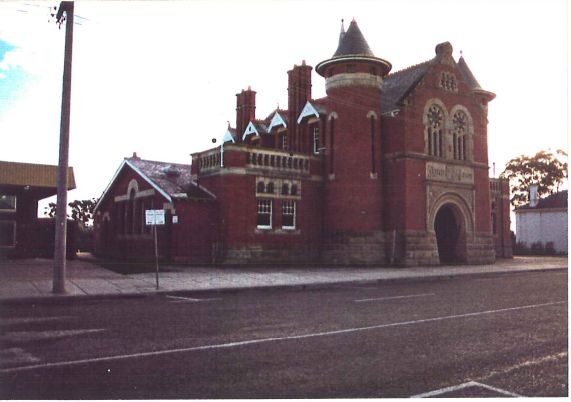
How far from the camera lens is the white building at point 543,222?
45438mm

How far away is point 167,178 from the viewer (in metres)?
30.2

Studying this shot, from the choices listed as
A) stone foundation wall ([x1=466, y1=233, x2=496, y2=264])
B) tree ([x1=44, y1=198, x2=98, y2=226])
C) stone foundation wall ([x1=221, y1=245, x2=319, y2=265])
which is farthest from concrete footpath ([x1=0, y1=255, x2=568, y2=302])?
tree ([x1=44, y1=198, x2=98, y2=226])

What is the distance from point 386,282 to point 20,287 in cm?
1294

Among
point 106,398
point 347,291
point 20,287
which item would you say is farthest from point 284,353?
point 20,287

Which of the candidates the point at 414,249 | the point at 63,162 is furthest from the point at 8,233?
the point at 414,249

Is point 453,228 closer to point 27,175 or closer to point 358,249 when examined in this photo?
point 358,249

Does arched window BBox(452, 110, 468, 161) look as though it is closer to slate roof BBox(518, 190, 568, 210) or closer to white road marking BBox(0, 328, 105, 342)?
slate roof BBox(518, 190, 568, 210)

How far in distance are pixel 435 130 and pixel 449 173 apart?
8.91 feet

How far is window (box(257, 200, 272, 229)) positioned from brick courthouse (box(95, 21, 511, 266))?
0.20 ft

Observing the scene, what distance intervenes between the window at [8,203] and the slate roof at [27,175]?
1.81 meters

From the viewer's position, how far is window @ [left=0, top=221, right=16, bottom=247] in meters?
28.5

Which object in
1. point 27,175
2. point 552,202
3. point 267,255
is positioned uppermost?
point 27,175

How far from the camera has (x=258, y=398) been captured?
5430 mm

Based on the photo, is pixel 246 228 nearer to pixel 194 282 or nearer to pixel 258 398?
pixel 194 282
